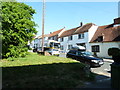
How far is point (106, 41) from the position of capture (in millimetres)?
19391

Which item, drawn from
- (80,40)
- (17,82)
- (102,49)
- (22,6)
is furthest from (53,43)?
(17,82)

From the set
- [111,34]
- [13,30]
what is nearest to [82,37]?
[111,34]

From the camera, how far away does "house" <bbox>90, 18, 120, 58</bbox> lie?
18.6m

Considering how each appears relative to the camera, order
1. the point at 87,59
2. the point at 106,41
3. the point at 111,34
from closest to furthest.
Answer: the point at 87,59
the point at 106,41
the point at 111,34

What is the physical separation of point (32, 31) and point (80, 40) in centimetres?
1695

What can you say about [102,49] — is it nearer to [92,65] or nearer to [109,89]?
[92,65]

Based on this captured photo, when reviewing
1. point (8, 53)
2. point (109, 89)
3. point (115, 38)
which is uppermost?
point (115, 38)

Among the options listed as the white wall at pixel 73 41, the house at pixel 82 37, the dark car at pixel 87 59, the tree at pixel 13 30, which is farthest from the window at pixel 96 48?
the tree at pixel 13 30

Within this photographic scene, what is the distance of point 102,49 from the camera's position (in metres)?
20.1

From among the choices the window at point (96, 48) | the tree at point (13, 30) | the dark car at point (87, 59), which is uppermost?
the tree at point (13, 30)

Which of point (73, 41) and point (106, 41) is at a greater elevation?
point (73, 41)

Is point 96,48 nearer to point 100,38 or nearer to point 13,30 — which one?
point 100,38

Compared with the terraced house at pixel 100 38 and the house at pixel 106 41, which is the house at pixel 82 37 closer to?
the terraced house at pixel 100 38

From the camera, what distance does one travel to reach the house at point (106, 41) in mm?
18562
